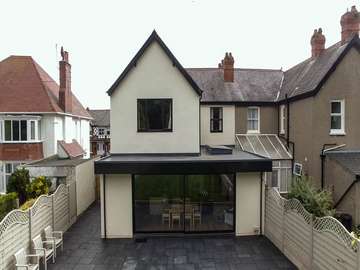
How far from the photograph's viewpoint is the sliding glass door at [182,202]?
12.3 meters

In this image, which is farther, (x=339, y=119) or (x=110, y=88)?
(x=339, y=119)

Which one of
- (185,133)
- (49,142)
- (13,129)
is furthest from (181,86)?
(13,129)

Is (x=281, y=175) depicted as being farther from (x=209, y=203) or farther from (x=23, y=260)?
(x=23, y=260)

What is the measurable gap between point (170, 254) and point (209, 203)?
120 inches

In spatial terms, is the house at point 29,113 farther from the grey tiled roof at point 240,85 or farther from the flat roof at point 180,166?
the flat roof at point 180,166

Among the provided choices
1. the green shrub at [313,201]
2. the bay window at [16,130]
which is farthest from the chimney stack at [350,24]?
the bay window at [16,130]

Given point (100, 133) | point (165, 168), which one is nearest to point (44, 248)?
point (165, 168)

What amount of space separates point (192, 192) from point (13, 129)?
52.4 feet

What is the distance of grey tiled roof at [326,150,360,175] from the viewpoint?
47.9ft

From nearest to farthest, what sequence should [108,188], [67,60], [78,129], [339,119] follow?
[108,188] → [339,119] → [67,60] → [78,129]

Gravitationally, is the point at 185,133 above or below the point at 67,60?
below

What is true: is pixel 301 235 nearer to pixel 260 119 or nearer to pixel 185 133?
pixel 185 133

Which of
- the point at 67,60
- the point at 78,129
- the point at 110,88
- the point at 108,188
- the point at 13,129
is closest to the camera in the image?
the point at 108,188

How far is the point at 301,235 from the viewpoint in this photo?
895 cm
